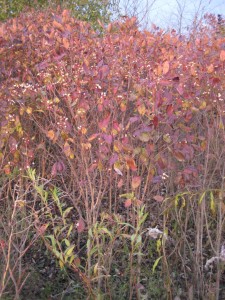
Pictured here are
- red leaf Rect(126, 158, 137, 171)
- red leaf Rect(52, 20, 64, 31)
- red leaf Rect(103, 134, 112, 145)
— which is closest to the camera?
red leaf Rect(126, 158, 137, 171)

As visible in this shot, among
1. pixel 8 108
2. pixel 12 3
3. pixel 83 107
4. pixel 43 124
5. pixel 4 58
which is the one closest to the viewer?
pixel 83 107

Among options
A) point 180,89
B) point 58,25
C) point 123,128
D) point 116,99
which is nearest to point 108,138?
point 123,128

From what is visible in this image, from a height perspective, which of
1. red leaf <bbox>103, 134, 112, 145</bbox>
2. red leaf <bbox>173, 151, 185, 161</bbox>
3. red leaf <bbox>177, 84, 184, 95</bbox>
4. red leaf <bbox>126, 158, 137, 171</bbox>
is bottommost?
red leaf <bbox>126, 158, 137, 171</bbox>

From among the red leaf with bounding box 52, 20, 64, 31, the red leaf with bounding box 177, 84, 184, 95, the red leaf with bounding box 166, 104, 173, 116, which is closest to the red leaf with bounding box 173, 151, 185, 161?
the red leaf with bounding box 166, 104, 173, 116

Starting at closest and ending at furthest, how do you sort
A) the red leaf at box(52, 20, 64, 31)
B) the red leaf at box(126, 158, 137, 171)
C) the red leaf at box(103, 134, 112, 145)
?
the red leaf at box(126, 158, 137, 171) < the red leaf at box(103, 134, 112, 145) < the red leaf at box(52, 20, 64, 31)

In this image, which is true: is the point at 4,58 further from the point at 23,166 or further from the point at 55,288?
the point at 55,288

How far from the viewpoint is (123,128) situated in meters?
3.60

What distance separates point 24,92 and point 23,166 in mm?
562

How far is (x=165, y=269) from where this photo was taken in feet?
12.2

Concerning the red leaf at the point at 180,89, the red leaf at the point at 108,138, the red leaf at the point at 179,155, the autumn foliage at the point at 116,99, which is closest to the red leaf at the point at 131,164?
the autumn foliage at the point at 116,99

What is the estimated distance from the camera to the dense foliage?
3457mm

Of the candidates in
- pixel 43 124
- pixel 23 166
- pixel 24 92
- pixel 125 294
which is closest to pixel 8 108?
pixel 24 92

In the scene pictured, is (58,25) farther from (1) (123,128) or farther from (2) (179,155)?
(2) (179,155)

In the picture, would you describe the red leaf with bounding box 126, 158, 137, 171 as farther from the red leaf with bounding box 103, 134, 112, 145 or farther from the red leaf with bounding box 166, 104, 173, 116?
the red leaf with bounding box 166, 104, 173, 116
